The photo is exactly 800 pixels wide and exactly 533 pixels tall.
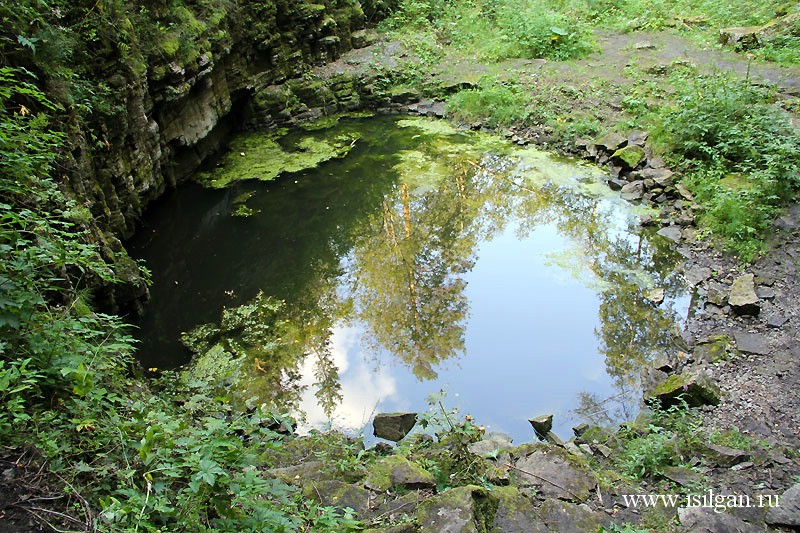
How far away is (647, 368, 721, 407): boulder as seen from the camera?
441 centimetres

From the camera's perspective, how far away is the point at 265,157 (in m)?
10.9

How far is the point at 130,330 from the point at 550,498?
480cm

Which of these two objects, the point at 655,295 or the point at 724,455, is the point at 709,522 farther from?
the point at 655,295

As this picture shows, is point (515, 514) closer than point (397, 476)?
Yes

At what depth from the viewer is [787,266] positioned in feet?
19.1

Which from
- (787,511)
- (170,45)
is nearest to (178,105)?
(170,45)

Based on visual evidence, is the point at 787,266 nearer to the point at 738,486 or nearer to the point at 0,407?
the point at 738,486

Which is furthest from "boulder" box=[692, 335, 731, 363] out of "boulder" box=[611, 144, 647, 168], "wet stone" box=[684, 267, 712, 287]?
"boulder" box=[611, 144, 647, 168]

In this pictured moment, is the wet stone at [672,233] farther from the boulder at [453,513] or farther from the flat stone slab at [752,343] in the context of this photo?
the boulder at [453,513]

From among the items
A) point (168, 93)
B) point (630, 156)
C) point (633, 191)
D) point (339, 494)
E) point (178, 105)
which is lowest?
point (339, 494)

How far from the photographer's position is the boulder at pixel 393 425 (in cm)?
471

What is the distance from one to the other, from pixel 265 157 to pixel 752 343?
29.7ft

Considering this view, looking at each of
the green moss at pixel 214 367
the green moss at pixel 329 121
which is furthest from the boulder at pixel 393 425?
the green moss at pixel 329 121

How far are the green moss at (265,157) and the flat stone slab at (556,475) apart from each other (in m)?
7.69
